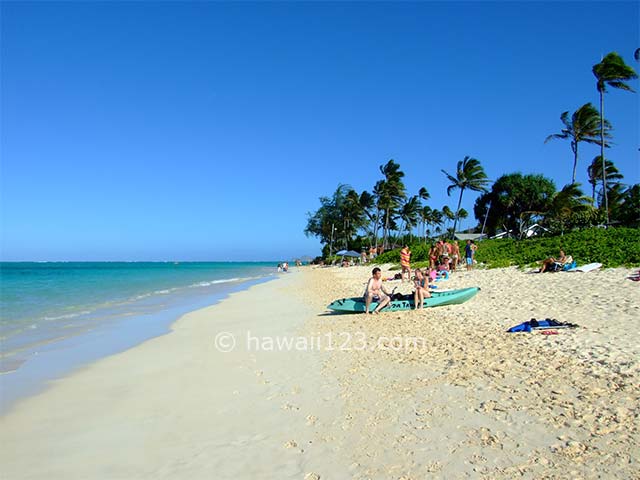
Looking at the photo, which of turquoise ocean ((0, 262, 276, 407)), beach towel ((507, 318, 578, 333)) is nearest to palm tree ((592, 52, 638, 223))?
beach towel ((507, 318, 578, 333))

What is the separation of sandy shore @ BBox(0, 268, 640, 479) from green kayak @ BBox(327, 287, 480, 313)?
7.97ft

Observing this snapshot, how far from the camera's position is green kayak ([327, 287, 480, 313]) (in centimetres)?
1137

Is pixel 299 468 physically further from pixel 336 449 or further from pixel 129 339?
pixel 129 339

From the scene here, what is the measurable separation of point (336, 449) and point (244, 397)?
1935 mm

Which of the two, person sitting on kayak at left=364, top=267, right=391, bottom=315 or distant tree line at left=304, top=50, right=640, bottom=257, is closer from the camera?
person sitting on kayak at left=364, top=267, right=391, bottom=315

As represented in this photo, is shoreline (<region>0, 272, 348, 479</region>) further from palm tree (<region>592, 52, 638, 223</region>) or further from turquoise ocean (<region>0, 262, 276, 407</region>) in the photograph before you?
palm tree (<region>592, 52, 638, 223</region>)

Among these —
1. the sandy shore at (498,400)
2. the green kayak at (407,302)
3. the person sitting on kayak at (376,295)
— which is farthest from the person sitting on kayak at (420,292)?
the sandy shore at (498,400)

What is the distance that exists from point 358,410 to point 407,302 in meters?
6.86

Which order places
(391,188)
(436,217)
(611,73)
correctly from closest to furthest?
1. (611,73)
2. (391,188)
3. (436,217)

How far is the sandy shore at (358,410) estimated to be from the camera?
3.69 meters

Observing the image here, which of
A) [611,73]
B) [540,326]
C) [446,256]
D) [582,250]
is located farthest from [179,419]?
[611,73]

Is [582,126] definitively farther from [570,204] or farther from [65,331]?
[65,331]

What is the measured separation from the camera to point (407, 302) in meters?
11.4

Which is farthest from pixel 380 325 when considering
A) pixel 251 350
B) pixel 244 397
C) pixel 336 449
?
pixel 336 449
